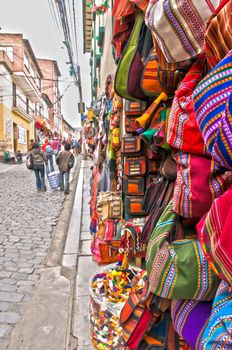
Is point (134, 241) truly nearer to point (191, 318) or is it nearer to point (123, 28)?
point (191, 318)

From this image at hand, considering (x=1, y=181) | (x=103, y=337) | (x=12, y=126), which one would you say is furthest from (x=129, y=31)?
(x=12, y=126)

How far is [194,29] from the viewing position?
3.58ft

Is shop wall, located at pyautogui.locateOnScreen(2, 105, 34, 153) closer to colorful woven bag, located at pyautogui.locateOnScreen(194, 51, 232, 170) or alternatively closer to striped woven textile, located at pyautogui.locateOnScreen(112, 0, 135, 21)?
striped woven textile, located at pyautogui.locateOnScreen(112, 0, 135, 21)

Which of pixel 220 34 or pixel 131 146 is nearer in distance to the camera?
pixel 220 34

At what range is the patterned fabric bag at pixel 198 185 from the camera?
994 mm

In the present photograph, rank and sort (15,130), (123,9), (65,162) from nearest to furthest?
(123,9)
(65,162)
(15,130)

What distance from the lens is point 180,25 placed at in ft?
3.63

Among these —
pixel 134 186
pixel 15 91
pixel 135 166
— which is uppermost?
pixel 15 91

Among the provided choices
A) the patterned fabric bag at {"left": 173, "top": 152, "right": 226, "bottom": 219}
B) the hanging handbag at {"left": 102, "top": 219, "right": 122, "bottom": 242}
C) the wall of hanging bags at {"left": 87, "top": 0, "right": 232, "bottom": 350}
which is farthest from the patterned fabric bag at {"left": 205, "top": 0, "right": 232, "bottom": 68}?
the hanging handbag at {"left": 102, "top": 219, "right": 122, "bottom": 242}

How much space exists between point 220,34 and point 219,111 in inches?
9.8

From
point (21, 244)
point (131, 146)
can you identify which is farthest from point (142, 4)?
point (21, 244)

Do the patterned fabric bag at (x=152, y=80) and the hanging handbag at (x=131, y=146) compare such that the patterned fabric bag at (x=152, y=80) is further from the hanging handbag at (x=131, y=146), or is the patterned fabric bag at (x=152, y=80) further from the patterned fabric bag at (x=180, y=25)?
the hanging handbag at (x=131, y=146)

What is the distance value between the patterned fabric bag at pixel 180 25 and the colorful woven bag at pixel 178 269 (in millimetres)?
657

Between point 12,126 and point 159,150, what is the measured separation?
75.2ft
